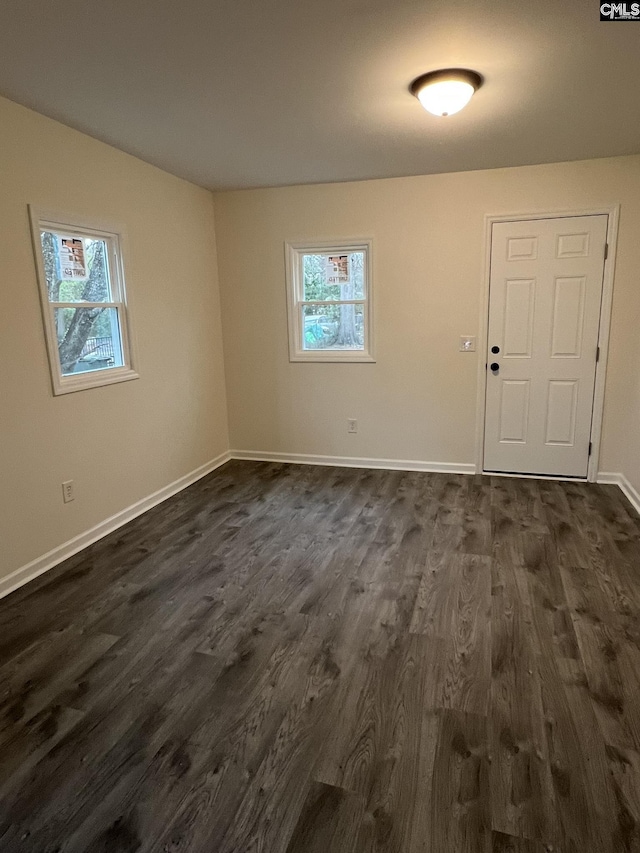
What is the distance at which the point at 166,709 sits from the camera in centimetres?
193

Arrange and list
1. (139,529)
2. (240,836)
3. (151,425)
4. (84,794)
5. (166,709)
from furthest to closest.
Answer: (151,425)
(139,529)
(166,709)
(84,794)
(240,836)

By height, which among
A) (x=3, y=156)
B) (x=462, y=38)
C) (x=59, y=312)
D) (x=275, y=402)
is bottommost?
(x=275, y=402)

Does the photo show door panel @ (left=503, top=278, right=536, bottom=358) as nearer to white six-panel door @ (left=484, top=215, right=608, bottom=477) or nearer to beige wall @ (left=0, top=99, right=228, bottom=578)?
white six-panel door @ (left=484, top=215, right=608, bottom=477)

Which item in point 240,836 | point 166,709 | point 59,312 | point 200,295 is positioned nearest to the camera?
point 240,836

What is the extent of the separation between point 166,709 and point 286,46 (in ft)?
8.77

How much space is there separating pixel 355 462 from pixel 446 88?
3.14 m

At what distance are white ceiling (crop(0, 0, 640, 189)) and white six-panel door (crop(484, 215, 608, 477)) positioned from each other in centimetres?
63

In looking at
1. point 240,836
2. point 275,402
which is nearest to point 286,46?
point 240,836

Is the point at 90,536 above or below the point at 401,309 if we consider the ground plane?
below

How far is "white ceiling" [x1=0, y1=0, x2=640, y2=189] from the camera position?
1911 mm

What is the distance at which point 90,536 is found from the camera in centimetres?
338

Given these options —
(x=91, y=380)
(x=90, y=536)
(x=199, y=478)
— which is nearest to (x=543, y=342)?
(x=199, y=478)

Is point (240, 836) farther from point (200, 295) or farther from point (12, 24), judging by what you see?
point (200, 295)

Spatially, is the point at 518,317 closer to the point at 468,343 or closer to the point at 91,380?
the point at 468,343
